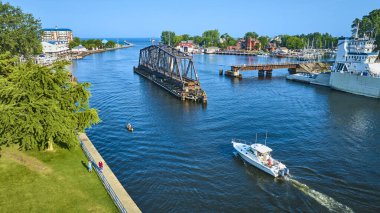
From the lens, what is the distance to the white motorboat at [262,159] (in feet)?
126

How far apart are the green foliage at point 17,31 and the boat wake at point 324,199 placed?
88931 mm

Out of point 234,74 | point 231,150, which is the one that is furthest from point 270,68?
point 231,150

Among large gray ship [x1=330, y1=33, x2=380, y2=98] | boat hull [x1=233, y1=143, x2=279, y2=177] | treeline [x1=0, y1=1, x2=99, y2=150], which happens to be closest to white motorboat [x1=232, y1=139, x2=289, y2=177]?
boat hull [x1=233, y1=143, x2=279, y2=177]

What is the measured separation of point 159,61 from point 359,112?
7132 cm

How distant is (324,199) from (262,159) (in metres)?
9.59

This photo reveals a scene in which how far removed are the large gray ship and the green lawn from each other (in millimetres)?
84733

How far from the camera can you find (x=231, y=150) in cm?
4734

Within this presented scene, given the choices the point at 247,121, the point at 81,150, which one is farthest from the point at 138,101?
the point at 81,150

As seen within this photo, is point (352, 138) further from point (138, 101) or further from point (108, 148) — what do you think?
point (138, 101)

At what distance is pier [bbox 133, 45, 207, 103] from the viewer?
8206cm

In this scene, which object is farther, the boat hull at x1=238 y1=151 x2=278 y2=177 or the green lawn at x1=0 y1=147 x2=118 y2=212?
the boat hull at x1=238 y1=151 x2=278 y2=177

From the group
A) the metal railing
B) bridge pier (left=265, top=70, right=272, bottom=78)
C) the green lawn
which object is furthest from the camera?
bridge pier (left=265, top=70, right=272, bottom=78)

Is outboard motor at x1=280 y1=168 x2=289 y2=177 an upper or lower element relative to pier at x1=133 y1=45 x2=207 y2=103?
lower

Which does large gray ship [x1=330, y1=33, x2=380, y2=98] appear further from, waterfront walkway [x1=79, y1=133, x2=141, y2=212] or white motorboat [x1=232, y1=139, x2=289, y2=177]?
waterfront walkway [x1=79, y1=133, x2=141, y2=212]
